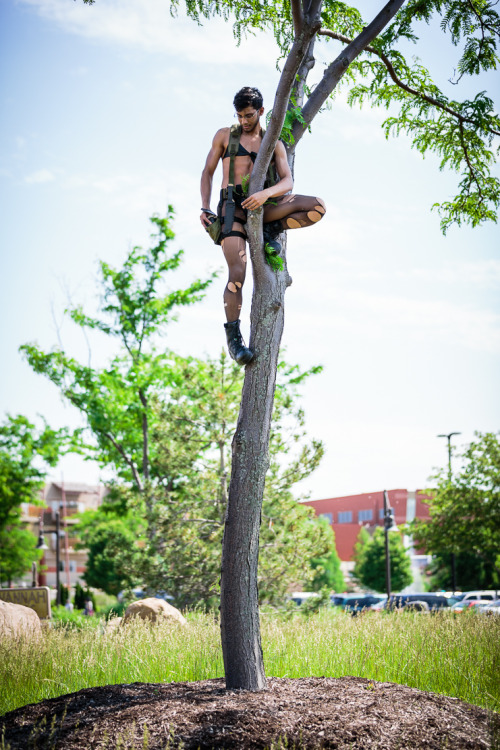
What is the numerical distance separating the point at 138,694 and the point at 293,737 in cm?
140

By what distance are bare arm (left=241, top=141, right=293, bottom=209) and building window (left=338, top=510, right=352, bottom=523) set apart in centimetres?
5886

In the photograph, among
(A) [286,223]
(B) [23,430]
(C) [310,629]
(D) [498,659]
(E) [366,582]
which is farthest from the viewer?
(E) [366,582]

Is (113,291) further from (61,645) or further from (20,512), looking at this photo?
(61,645)

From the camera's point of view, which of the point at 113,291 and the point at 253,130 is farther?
the point at 113,291

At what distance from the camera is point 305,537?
44.8 feet

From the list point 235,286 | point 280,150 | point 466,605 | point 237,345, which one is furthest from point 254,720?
point 466,605

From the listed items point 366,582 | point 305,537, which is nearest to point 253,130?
point 305,537

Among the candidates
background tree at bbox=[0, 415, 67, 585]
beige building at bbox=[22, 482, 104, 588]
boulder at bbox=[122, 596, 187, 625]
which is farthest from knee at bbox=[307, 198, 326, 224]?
beige building at bbox=[22, 482, 104, 588]

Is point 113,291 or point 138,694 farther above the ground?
point 113,291

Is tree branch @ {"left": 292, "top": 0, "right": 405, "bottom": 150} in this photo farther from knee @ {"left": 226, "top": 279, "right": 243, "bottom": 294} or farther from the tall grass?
the tall grass

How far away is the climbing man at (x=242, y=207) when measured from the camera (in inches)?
202

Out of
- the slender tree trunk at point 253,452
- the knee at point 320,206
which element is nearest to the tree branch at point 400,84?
the slender tree trunk at point 253,452

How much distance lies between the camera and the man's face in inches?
209

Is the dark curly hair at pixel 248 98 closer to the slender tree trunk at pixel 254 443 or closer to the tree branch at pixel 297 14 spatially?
the slender tree trunk at pixel 254 443
